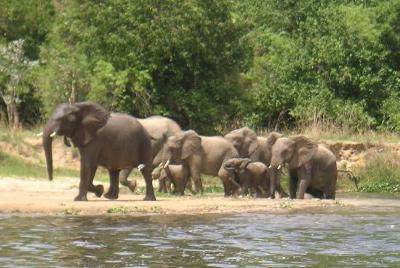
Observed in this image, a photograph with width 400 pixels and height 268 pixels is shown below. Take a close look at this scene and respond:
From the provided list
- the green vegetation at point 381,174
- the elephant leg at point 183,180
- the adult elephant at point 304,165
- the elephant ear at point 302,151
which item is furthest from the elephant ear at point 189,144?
the green vegetation at point 381,174

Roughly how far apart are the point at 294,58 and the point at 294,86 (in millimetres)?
1189

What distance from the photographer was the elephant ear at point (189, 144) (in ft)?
89.0

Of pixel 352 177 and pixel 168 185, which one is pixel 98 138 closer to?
pixel 168 185

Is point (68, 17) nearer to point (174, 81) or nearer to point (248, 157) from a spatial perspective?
point (174, 81)

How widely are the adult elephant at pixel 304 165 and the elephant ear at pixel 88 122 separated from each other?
5357 millimetres

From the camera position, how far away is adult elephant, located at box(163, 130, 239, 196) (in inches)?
1067

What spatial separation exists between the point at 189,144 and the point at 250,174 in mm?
1609

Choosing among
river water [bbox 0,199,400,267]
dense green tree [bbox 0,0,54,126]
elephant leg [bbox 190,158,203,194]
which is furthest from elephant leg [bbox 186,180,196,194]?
dense green tree [bbox 0,0,54,126]

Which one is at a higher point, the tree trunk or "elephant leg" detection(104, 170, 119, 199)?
the tree trunk

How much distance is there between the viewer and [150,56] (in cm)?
3550

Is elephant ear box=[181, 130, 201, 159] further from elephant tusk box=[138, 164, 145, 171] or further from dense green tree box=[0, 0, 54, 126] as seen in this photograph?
dense green tree box=[0, 0, 54, 126]

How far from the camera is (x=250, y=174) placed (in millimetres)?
27156

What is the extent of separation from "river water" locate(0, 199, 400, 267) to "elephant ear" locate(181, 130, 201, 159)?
16.9ft

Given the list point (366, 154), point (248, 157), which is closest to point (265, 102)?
point (366, 154)
